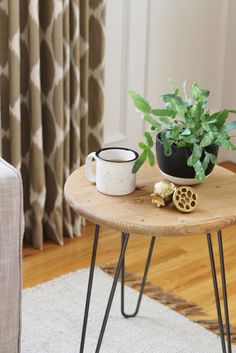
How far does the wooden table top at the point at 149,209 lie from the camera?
158cm

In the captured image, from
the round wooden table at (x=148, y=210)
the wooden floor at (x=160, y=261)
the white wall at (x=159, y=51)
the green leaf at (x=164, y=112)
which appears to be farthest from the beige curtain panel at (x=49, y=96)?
the green leaf at (x=164, y=112)

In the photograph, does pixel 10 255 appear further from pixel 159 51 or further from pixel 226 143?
pixel 159 51

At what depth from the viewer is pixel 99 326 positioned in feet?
7.06

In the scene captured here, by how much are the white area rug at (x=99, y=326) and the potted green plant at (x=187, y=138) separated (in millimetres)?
565

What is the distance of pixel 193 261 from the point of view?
2.59 meters

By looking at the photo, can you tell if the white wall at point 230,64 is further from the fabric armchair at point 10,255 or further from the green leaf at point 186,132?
the fabric armchair at point 10,255

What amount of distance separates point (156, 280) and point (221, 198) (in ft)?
2.54

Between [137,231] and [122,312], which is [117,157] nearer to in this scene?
[137,231]

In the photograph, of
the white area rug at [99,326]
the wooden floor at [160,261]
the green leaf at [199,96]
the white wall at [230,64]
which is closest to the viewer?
the green leaf at [199,96]

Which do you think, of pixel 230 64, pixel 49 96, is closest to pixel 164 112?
pixel 49 96

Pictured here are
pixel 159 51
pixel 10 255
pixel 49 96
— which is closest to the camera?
pixel 10 255

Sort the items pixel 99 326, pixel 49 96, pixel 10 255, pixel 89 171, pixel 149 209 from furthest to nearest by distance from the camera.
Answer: pixel 49 96
pixel 99 326
pixel 89 171
pixel 149 209
pixel 10 255

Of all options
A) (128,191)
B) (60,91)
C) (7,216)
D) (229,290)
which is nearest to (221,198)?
(128,191)

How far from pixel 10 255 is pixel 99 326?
685 mm
